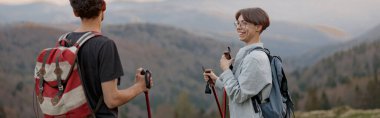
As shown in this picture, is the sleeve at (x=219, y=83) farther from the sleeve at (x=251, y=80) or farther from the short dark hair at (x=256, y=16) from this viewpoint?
the short dark hair at (x=256, y=16)

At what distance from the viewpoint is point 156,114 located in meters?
176

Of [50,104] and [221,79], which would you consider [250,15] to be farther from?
[50,104]

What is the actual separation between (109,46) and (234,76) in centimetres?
142

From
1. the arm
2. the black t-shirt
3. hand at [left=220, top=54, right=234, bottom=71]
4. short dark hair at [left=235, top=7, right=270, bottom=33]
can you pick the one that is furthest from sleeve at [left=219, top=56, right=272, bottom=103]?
the black t-shirt

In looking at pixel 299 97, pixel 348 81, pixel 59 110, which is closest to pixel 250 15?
pixel 59 110

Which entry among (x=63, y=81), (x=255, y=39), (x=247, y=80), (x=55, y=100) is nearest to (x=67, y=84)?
(x=63, y=81)

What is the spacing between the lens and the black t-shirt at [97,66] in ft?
14.0

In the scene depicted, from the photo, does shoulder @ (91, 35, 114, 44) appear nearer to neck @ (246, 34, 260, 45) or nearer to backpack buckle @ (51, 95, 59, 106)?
backpack buckle @ (51, 95, 59, 106)

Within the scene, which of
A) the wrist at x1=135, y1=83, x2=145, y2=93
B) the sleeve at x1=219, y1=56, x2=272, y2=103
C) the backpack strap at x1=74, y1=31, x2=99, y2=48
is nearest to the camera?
the backpack strap at x1=74, y1=31, x2=99, y2=48

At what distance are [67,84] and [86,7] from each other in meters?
0.62

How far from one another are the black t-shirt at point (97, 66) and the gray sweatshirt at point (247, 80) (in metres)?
1.17

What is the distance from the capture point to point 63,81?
4391mm

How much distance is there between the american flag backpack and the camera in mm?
4355

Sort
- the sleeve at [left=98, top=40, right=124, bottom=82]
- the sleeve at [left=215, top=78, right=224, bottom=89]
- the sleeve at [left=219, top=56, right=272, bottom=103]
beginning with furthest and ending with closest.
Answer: the sleeve at [left=215, top=78, right=224, bottom=89]
the sleeve at [left=219, top=56, right=272, bottom=103]
the sleeve at [left=98, top=40, right=124, bottom=82]
